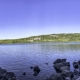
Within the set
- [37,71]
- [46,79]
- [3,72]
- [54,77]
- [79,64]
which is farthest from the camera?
[79,64]

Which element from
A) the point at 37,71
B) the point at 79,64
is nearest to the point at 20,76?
the point at 37,71

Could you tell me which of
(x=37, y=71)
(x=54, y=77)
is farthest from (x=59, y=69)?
(x=54, y=77)

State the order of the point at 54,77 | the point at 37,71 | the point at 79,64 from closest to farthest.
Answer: the point at 54,77 → the point at 37,71 → the point at 79,64

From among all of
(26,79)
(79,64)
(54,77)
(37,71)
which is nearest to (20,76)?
(26,79)

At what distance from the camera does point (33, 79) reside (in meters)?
44.6

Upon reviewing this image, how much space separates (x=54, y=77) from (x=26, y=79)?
8.14 m

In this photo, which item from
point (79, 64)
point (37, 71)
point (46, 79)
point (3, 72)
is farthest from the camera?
point (79, 64)

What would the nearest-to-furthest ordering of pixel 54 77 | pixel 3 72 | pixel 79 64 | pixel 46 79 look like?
pixel 54 77, pixel 46 79, pixel 3 72, pixel 79 64

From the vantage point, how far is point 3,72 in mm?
47562

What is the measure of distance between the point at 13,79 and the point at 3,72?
7.16 metres

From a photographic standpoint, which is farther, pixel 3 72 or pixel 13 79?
pixel 3 72

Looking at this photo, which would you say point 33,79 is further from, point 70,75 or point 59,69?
point 59,69

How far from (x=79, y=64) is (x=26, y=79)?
24.7 m

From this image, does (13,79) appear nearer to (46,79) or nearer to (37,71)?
(46,79)
